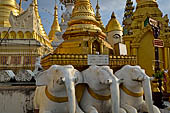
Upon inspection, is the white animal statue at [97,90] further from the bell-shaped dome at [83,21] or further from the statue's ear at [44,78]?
the bell-shaped dome at [83,21]

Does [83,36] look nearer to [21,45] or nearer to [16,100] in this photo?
[16,100]

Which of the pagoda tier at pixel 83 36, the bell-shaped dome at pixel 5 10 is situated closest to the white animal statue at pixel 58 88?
the pagoda tier at pixel 83 36

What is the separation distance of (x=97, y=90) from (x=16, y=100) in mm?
2122

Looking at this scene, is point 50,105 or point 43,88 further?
point 43,88

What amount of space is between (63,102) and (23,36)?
38.0 ft

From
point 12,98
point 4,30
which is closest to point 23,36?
point 4,30

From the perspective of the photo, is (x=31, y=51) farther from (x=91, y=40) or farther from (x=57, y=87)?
(x=57, y=87)

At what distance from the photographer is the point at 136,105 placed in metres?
3.81

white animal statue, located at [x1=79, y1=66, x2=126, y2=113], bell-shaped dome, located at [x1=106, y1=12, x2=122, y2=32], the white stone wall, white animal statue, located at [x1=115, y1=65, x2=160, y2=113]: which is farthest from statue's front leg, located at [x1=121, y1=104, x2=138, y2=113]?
bell-shaped dome, located at [x1=106, y1=12, x2=122, y2=32]

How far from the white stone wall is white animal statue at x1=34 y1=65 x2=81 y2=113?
3.68ft

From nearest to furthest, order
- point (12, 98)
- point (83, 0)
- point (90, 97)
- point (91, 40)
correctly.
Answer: point (90, 97) → point (12, 98) → point (91, 40) → point (83, 0)

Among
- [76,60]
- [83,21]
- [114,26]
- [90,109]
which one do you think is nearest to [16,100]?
[76,60]

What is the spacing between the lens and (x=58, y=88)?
321cm

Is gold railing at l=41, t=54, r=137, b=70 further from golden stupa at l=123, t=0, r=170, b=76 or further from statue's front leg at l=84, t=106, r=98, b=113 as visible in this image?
golden stupa at l=123, t=0, r=170, b=76
